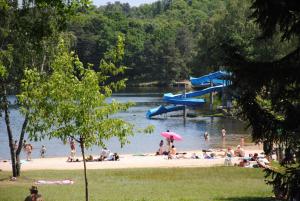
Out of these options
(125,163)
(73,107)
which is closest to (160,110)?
(125,163)

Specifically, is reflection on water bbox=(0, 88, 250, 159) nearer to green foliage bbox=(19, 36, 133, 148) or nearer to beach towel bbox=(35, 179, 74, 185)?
beach towel bbox=(35, 179, 74, 185)

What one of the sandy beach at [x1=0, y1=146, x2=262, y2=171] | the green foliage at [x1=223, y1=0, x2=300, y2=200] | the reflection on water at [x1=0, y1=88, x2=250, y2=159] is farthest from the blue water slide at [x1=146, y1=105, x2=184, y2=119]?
the green foliage at [x1=223, y1=0, x2=300, y2=200]

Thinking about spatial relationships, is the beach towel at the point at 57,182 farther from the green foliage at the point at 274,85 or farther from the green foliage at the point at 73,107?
the green foliage at the point at 274,85

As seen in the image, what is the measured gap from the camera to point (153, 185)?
79.5ft

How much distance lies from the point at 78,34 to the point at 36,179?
123662 millimetres

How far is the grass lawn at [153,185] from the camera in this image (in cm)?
2081

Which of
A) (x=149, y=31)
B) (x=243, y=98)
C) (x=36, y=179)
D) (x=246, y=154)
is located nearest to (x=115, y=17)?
(x=149, y=31)

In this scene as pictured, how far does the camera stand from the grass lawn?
20.8 m

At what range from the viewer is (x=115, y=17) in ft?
597

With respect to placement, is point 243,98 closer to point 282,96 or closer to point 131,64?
point 282,96

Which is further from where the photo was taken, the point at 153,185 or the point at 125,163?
the point at 125,163

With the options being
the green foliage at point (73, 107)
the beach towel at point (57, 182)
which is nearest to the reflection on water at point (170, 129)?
the beach towel at point (57, 182)

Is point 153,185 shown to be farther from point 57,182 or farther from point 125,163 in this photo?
point 125,163

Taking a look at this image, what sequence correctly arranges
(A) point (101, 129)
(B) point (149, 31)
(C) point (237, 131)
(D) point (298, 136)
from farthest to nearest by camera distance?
(B) point (149, 31) < (C) point (237, 131) < (A) point (101, 129) < (D) point (298, 136)
